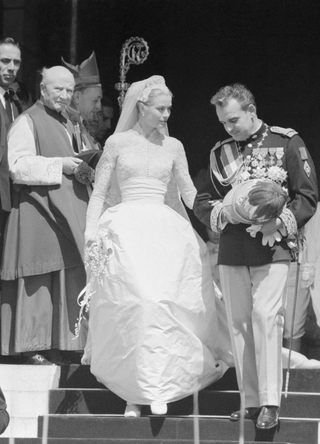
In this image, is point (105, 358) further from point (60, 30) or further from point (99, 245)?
point (60, 30)

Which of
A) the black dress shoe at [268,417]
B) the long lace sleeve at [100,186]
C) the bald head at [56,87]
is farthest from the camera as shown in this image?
the bald head at [56,87]

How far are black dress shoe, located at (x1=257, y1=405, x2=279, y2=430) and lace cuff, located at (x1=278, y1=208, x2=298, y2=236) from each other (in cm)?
90

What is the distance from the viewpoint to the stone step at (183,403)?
6.22m

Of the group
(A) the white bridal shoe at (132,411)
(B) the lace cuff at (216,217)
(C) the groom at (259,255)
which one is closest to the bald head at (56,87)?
(C) the groom at (259,255)

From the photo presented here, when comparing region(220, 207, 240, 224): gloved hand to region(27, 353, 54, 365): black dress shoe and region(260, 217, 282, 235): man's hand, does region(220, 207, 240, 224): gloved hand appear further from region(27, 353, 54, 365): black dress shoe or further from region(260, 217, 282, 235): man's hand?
region(27, 353, 54, 365): black dress shoe

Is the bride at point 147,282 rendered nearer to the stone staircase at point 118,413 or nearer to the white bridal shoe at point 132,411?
the white bridal shoe at point 132,411

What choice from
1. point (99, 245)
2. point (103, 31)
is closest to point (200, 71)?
point (103, 31)

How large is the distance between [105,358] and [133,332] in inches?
9.3

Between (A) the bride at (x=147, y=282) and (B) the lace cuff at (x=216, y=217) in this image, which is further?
(A) the bride at (x=147, y=282)

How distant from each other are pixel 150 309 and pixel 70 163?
4.57 feet

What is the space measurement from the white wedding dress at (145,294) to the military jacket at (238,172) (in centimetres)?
34

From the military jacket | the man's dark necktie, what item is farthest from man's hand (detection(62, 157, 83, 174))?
the military jacket

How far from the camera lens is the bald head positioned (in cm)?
741

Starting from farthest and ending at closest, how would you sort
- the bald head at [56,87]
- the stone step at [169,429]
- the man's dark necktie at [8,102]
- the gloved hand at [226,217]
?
the man's dark necktie at [8,102] < the bald head at [56,87] < the gloved hand at [226,217] < the stone step at [169,429]
